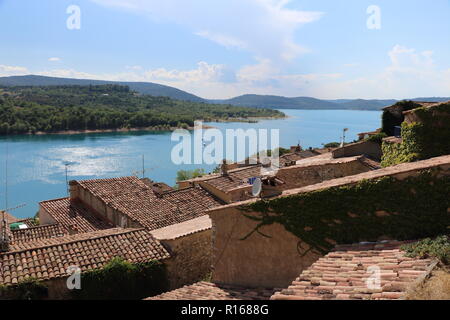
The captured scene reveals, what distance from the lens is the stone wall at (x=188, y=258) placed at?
1188 cm

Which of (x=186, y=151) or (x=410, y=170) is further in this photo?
(x=186, y=151)

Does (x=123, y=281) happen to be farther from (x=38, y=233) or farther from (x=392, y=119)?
(x=392, y=119)

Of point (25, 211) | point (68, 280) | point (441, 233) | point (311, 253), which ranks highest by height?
point (441, 233)

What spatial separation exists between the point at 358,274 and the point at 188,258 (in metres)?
7.36

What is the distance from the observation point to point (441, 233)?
6.15m

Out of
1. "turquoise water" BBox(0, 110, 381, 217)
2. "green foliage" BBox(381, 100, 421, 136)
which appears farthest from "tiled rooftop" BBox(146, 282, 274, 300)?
"turquoise water" BBox(0, 110, 381, 217)

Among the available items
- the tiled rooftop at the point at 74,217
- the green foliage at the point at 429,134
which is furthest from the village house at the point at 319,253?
the tiled rooftop at the point at 74,217

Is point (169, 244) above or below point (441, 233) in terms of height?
below

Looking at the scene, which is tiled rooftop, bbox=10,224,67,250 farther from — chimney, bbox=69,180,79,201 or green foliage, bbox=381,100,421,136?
green foliage, bbox=381,100,421,136

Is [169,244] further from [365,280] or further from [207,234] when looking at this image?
[365,280]

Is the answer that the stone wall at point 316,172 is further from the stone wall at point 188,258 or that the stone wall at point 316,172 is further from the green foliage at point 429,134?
the green foliage at point 429,134
